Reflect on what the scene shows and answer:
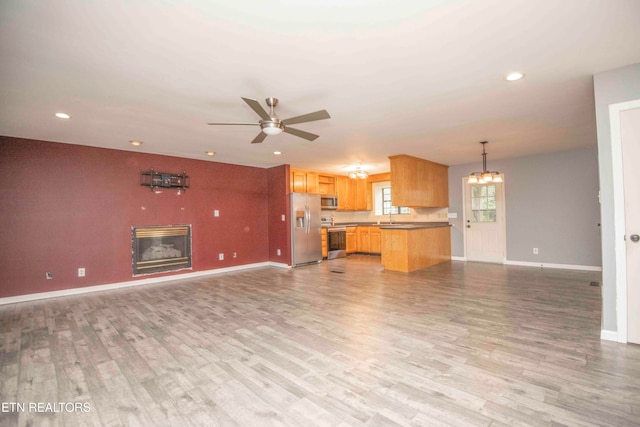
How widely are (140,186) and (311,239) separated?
3812 mm

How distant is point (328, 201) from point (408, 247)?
305 centimetres

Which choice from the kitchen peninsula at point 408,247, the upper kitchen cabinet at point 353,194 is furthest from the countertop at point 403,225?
the upper kitchen cabinet at point 353,194

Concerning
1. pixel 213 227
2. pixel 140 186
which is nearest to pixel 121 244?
pixel 140 186

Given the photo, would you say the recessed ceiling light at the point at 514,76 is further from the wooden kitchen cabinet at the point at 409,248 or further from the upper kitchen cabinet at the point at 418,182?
the wooden kitchen cabinet at the point at 409,248

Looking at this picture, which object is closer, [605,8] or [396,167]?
[605,8]

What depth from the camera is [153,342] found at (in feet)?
9.09

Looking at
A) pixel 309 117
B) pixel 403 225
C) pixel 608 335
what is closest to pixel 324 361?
pixel 309 117

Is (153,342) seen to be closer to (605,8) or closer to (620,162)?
(605,8)

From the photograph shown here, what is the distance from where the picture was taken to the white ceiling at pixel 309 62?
1.80 metres

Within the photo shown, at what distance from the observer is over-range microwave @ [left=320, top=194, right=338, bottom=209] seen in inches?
320

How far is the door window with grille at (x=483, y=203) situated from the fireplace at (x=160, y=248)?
661 centimetres

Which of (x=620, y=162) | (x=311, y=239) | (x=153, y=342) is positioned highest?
(x=620, y=162)

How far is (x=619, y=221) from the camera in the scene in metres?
2.55

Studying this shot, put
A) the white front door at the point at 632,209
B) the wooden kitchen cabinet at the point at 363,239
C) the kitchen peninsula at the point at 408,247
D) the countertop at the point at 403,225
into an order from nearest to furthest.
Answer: the white front door at the point at 632,209
the kitchen peninsula at the point at 408,247
the countertop at the point at 403,225
the wooden kitchen cabinet at the point at 363,239
